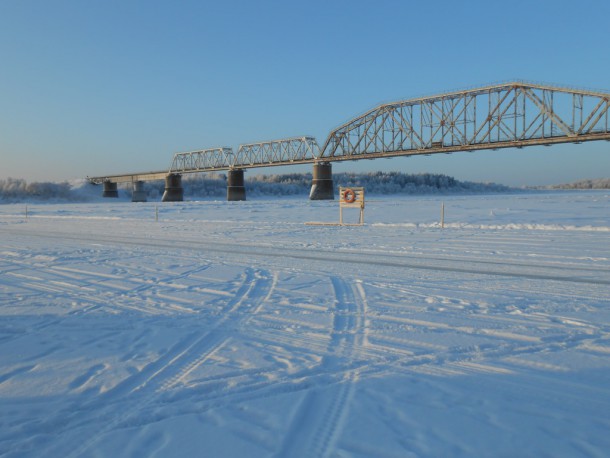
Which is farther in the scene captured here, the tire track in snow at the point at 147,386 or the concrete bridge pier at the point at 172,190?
the concrete bridge pier at the point at 172,190

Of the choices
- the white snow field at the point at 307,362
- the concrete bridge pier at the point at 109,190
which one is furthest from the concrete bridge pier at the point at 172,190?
the white snow field at the point at 307,362

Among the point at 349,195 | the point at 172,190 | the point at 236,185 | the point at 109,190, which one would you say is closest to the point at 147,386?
the point at 349,195

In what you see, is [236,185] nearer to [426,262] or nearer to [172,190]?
[172,190]

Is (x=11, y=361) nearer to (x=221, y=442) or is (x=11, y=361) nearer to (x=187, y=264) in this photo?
(x=221, y=442)

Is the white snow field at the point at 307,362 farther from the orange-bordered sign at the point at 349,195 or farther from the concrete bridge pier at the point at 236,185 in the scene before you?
the concrete bridge pier at the point at 236,185

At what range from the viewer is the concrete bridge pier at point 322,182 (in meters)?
70.9

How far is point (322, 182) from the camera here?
71875 millimetres

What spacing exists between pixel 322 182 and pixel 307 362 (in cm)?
6809

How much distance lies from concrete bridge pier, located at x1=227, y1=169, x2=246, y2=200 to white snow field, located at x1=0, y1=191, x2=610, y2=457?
72486 mm

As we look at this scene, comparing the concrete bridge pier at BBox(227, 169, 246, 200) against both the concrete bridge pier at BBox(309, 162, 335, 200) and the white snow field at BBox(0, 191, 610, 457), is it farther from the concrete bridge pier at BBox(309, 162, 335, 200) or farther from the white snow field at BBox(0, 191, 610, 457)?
the white snow field at BBox(0, 191, 610, 457)

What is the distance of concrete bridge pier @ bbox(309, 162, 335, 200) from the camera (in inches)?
2790

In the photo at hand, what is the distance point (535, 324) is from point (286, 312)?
3188 millimetres

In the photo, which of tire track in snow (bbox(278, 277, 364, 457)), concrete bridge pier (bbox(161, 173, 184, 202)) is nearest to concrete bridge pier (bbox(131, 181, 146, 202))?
concrete bridge pier (bbox(161, 173, 184, 202))

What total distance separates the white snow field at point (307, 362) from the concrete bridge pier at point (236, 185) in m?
72.5
